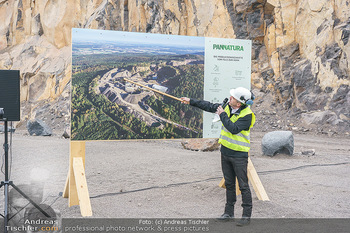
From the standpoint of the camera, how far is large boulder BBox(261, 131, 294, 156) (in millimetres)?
10586

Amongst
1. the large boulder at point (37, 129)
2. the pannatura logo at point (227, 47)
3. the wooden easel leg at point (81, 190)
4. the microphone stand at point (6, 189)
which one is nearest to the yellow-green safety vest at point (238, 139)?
the pannatura logo at point (227, 47)

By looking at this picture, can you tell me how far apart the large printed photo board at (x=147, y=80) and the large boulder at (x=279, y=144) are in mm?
4731

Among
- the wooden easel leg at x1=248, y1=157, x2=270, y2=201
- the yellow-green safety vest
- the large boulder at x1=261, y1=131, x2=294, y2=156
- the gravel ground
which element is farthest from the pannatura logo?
the large boulder at x1=261, y1=131, x2=294, y2=156

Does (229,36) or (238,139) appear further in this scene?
(229,36)

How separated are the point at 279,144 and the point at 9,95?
7896 mm

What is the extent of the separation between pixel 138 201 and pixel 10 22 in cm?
2713

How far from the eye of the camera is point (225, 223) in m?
4.84

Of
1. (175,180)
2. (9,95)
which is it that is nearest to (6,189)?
(9,95)

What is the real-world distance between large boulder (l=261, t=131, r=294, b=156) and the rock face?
5.75 m

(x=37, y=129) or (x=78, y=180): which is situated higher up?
(x=78, y=180)

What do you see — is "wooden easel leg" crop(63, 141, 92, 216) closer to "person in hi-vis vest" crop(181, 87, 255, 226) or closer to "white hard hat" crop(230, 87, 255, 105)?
"person in hi-vis vest" crop(181, 87, 255, 226)

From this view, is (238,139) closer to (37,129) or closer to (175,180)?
(175,180)

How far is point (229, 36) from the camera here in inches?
862

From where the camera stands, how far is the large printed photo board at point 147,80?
5383 mm
